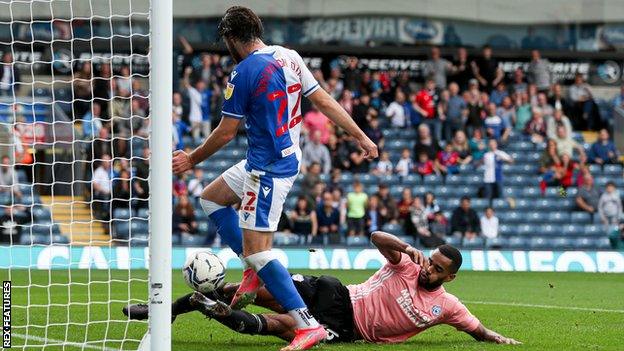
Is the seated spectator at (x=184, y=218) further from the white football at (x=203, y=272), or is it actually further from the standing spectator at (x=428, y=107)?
the white football at (x=203, y=272)

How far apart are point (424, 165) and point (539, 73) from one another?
5.09 m

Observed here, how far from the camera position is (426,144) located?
82.4 feet

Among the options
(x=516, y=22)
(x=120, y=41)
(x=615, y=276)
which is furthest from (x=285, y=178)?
(x=516, y=22)

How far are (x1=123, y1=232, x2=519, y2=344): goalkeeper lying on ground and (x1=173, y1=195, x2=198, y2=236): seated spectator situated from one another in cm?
1345

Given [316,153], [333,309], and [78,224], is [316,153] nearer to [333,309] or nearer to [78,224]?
[78,224]

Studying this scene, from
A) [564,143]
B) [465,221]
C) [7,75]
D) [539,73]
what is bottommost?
[465,221]

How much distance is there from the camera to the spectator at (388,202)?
22.9 metres

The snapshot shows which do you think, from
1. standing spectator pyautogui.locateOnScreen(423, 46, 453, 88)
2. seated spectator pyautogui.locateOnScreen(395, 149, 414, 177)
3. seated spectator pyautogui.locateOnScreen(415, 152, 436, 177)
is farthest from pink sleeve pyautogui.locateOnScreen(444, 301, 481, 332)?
standing spectator pyautogui.locateOnScreen(423, 46, 453, 88)

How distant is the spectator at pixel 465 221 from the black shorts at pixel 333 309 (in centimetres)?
1468

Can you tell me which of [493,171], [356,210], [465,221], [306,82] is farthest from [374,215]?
[306,82]

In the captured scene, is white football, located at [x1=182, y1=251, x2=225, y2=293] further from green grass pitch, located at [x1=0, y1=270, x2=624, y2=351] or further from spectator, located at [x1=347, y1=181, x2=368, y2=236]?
spectator, located at [x1=347, y1=181, x2=368, y2=236]

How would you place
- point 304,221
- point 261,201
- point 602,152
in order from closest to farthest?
point 261,201 < point 304,221 < point 602,152

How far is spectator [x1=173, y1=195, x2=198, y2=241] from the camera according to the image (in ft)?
72.5

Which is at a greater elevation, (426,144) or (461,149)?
(426,144)
